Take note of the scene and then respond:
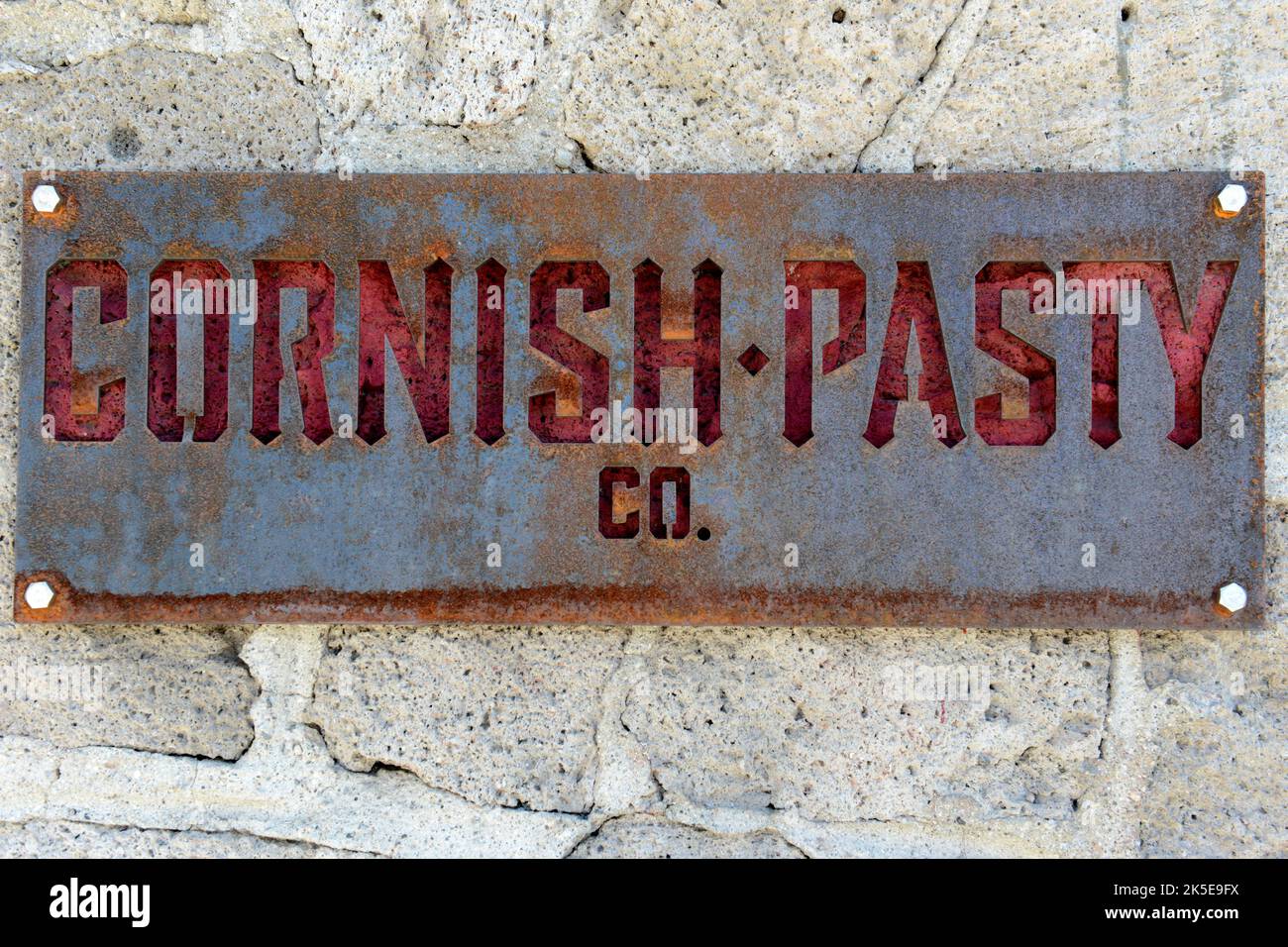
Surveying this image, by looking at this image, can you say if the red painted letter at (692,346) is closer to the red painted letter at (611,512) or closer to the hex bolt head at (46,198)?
the red painted letter at (611,512)

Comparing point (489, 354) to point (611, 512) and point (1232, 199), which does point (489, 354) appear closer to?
point (611, 512)

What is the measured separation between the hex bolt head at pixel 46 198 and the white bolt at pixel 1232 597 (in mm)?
1165

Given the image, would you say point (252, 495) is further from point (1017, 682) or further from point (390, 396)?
point (1017, 682)

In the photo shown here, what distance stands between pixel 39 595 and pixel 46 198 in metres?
0.38

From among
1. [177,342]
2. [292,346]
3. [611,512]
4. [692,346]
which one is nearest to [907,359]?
[692,346]

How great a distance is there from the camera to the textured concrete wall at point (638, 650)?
0.87 meters

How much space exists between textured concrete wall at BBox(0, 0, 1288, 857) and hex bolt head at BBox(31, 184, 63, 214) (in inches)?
2.5

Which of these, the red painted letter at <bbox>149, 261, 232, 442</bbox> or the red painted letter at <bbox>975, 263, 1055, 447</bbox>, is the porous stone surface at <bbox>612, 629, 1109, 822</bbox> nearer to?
the red painted letter at <bbox>975, 263, 1055, 447</bbox>

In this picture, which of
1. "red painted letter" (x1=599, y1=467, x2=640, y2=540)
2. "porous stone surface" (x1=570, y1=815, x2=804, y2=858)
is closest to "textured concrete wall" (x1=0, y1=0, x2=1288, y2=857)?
"porous stone surface" (x1=570, y1=815, x2=804, y2=858)

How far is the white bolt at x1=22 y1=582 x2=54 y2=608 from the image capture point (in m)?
0.85

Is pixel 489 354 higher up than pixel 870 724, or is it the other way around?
pixel 489 354

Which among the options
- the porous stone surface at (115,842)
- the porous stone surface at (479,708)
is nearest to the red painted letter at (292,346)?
the porous stone surface at (479,708)

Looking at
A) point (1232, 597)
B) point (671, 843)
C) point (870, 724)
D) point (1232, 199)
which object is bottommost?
point (671, 843)

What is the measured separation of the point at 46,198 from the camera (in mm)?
864
